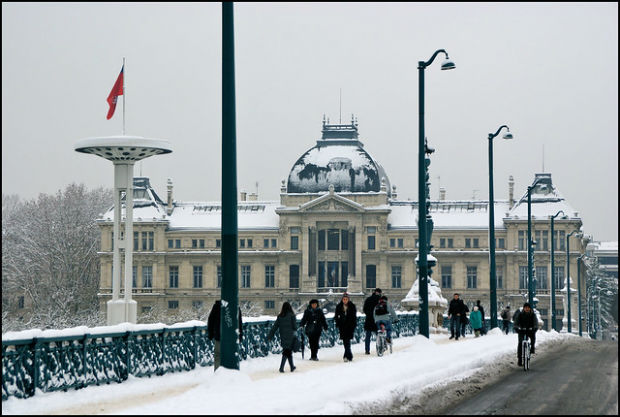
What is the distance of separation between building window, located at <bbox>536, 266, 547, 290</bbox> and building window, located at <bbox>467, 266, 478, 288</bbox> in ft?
23.0

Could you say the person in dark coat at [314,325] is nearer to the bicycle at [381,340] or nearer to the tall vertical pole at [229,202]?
the bicycle at [381,340]

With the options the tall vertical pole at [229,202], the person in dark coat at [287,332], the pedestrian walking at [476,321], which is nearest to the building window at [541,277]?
the pedestrian walking at [476,321]

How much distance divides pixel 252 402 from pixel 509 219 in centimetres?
11675

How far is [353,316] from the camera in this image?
2859 cm

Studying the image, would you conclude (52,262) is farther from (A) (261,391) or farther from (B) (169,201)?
(A) (261,391)

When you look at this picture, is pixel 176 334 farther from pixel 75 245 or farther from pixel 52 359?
pixel 75 245

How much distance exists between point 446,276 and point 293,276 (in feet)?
58.9

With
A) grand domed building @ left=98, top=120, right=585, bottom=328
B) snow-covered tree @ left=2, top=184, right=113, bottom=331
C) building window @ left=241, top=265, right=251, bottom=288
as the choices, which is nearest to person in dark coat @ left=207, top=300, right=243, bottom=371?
snow-covered tree @ left=2, top=184, right=113, bottom=331

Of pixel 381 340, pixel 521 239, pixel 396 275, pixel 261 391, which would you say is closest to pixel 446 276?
pixel 396 275

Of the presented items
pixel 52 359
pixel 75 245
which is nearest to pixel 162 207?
pixel 75 245

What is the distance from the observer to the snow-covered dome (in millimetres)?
134750

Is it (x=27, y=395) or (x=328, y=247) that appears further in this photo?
(x=328, y=247)

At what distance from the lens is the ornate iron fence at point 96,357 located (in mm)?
17891

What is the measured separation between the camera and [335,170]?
135000 millimetres
